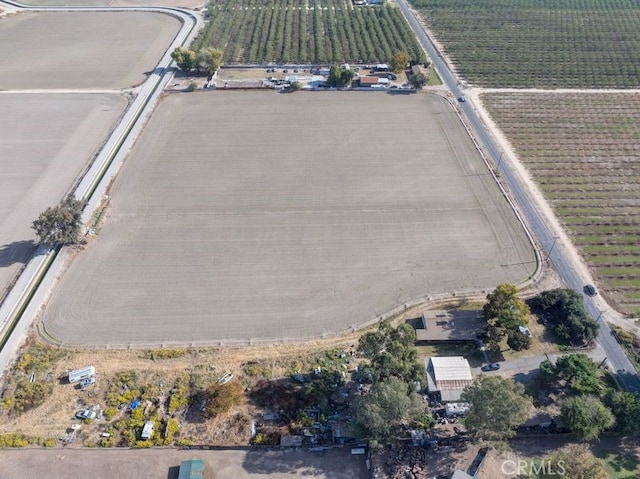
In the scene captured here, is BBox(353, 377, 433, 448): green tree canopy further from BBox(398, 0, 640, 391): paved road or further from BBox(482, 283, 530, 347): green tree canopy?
BBox(398, 0, 640, 391): paved road

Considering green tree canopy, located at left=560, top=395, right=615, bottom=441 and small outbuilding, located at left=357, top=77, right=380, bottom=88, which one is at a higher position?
small outbuilding, located at left=357, top=77, right=380, bottom=88

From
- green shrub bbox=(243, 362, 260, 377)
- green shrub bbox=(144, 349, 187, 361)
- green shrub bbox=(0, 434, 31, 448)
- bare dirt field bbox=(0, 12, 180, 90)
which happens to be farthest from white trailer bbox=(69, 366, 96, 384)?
bare dirt field bbox=(0, 12, 180, 90)

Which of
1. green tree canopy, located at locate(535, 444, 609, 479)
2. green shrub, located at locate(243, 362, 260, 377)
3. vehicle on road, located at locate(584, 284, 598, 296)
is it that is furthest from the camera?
vehicle on road, located at locate(584, 284, 598, 296)

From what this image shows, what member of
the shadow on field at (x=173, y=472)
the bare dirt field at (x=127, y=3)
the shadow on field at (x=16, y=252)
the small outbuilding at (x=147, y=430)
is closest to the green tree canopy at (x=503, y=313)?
the shadow on field at (x=173, y=472)

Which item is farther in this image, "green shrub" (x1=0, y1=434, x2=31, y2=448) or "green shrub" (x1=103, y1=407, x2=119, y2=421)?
"green shrub" (x1=103, y1=407, x2=119, y2=421)

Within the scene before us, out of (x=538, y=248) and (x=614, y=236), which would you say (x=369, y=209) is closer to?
(x=538, y=248)

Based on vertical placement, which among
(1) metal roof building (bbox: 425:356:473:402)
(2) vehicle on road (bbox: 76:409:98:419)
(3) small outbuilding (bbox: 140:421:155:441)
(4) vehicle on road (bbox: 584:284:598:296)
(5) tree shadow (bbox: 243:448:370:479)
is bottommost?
(5) tree shadow (bbox: 243:448:370:479)
